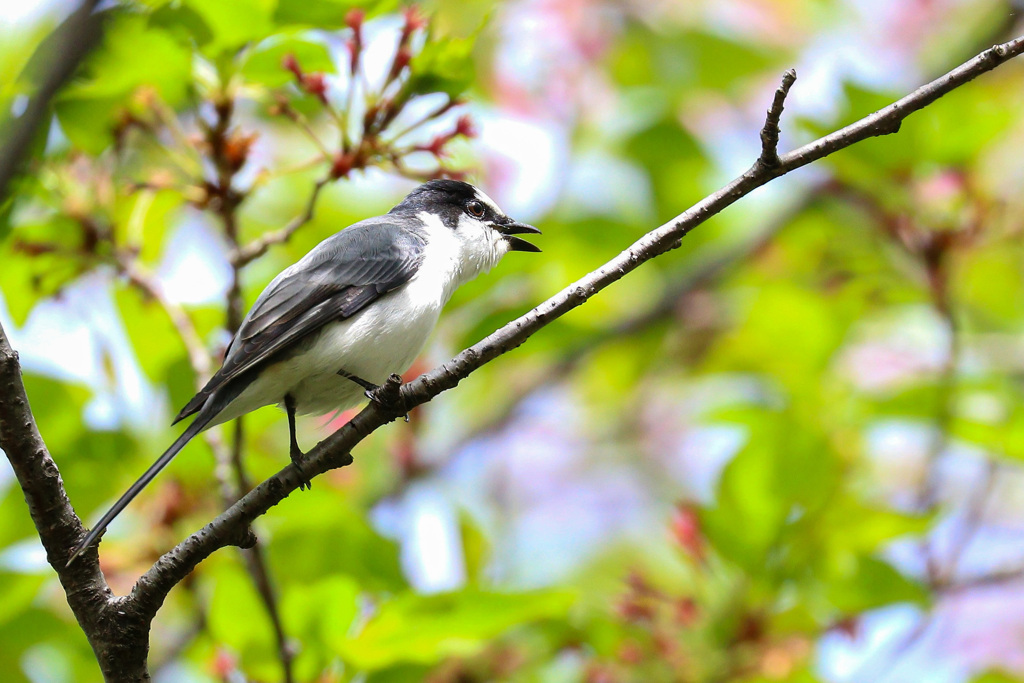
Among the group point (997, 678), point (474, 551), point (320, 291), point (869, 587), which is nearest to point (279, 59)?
point (320, 291)

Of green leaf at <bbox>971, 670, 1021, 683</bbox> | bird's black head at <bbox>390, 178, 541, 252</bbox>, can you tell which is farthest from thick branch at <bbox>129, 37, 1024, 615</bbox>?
green leaf at <bbox>971, 670, 1021, 683</bbox>

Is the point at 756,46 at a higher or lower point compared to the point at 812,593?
higher

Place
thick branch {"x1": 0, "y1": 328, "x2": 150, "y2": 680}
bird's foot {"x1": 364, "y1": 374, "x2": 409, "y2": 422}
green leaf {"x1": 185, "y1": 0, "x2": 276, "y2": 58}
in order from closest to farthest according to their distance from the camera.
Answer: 1. thick branch {"x1": 0, "y1": 328, "x2": 150, "y2": 680}
2. bird's foot {"x1": 364, "y1": 374, "x2": 409, "y2": 422}
3. green leaf {"x1": 185, "y1": 0, "x2": 276, "y2": 58}

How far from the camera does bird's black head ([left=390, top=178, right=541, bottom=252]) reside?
4.03m

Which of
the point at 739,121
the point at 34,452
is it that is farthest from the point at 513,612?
the point at 739,121

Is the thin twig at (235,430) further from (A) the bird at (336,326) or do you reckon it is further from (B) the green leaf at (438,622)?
(B) the green leaf at (438,622)

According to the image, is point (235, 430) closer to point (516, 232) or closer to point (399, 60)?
point (399, 60)

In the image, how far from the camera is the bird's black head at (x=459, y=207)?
13.2ft

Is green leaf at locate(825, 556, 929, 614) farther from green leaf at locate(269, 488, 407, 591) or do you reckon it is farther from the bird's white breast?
the bird's white breast

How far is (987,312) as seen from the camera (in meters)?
4.70

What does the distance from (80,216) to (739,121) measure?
420 cm

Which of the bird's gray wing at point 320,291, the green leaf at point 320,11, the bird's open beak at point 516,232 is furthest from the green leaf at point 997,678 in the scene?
the green leaf at point 320,11

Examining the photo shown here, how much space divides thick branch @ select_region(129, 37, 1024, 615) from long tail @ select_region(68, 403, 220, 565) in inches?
5.7

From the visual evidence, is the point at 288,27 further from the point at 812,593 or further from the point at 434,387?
the point at 812,593
